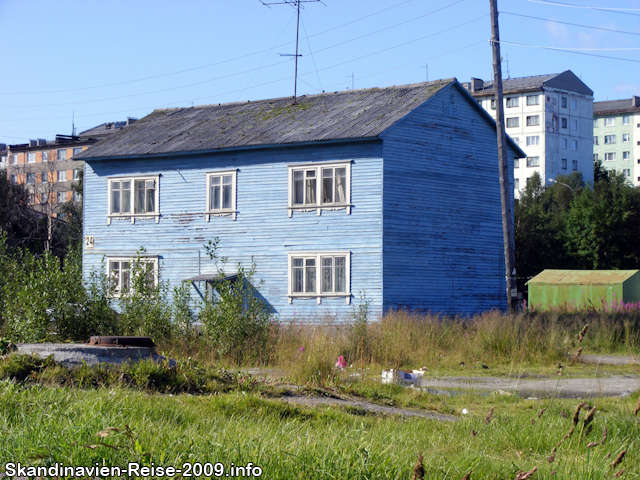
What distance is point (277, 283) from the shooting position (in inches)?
1024

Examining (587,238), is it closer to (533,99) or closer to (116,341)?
(533,99)

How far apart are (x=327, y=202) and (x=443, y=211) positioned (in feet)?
14.1

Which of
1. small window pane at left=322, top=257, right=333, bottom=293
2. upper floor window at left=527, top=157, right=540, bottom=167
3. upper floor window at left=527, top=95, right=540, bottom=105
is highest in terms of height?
upper floor window at left=527, top=95, right=540, bottom=105

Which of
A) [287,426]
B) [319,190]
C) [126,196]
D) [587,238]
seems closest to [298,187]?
[319,190]

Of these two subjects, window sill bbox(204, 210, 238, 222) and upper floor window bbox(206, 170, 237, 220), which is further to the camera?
upper floor window bbox(206, 170, 237, 220)

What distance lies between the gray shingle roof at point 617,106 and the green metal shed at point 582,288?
84.0 metres

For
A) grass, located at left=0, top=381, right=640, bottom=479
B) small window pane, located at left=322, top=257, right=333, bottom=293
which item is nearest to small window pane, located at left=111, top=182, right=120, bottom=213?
small window pane, located at left=322, top=257, right=333, bottom=293

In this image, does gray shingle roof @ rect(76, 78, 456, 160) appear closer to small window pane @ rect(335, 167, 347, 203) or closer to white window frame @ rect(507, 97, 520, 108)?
small window pane @ rect(335, 167, 347, 203)

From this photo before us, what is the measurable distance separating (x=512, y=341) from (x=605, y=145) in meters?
106

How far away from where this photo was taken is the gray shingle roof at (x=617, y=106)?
11068 centimetres

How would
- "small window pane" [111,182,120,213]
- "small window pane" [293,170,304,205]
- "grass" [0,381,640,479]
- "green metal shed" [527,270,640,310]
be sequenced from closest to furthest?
"grass" [0,381,640,479] < "small window pane" [293,170,304,205] < "small window pane" [111,182,120,213] < "green metal shed" [527,270,640,310]

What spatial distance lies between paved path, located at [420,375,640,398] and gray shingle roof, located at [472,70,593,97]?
77.7 meters

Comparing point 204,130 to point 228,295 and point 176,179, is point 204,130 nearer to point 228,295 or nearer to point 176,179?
point 176,179

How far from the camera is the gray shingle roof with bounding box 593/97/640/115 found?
11068cm
